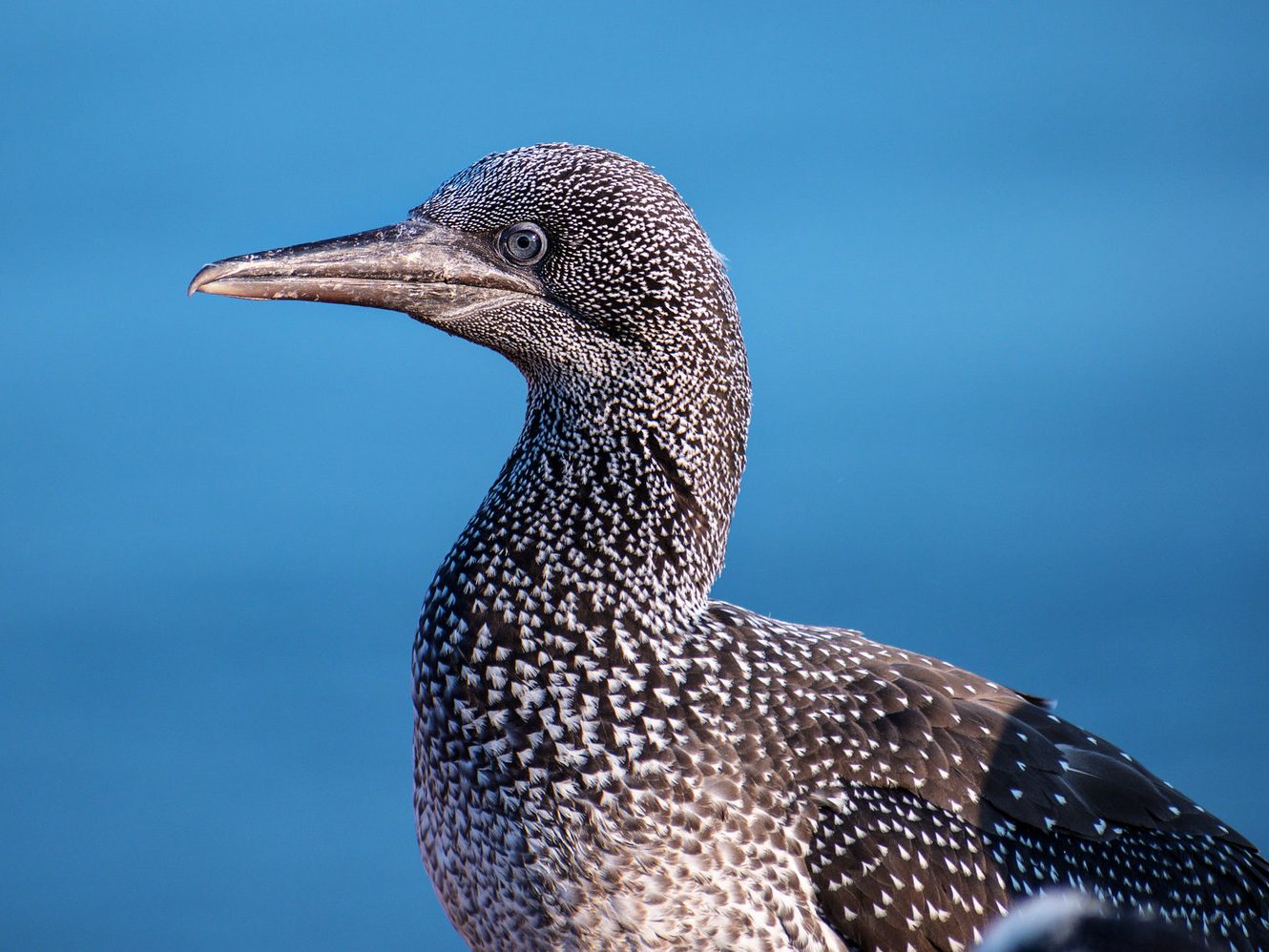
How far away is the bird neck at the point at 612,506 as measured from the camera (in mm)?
3074

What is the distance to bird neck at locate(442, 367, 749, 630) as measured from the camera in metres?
3.07

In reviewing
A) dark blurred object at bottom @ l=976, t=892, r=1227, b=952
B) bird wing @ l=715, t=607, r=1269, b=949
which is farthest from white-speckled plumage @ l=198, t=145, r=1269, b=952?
dark blurred object at bottom @ l=976, t=892, r=1227, b=952

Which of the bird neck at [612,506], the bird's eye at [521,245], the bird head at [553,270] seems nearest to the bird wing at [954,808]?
the bird neck at [612,506]

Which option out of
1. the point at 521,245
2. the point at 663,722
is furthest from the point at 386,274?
the point at 663,722

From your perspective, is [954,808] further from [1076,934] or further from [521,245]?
[521,245]

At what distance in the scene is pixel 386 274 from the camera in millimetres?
3086

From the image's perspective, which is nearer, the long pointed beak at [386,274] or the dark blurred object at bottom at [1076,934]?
the dark blurred object at bottom at [1076,934]

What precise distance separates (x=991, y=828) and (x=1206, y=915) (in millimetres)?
520

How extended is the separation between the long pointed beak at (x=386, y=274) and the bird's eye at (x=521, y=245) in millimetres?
32

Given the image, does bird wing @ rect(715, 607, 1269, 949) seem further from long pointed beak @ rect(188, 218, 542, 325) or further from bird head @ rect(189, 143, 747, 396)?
long pointed beak @ rect(188, 218, 542, 325)

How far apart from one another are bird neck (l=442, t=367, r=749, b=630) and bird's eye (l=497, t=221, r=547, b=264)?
247mm

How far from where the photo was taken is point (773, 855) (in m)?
2.91

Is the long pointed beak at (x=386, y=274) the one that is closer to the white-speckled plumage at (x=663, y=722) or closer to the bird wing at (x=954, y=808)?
the white-speckled plumage at (x=663, y=722)

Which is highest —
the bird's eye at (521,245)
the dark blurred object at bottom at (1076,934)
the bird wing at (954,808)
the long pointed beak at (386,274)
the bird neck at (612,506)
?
the bird's eye at (521,245)
